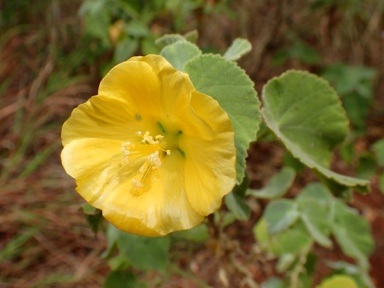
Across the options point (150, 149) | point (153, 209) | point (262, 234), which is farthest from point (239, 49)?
point (262, 234)

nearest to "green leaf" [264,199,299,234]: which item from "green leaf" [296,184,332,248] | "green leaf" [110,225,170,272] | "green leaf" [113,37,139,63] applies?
"green leaf" [296,184,332,248]

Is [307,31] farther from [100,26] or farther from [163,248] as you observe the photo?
[163,248]

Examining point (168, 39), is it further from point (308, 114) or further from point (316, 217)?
point (316, 217)

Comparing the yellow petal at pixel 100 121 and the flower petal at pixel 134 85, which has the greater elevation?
the flower petal at pixel 134 85

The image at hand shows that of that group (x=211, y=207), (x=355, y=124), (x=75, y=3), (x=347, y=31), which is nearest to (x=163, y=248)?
(x=211, y=207)

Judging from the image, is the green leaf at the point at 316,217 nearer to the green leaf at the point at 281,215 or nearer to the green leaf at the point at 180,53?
the green leaf at the point at 281,215

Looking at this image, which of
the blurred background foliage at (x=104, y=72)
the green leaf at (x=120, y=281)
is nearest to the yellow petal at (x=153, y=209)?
the green leaf at (x=120, y=281)
